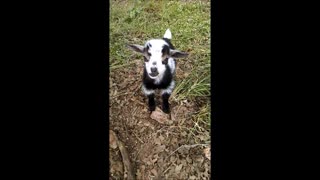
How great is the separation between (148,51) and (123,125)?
50 centimetres

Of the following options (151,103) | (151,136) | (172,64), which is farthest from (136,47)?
(151,136)

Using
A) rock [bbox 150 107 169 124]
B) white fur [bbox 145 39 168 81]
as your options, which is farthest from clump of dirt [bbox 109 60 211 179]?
white fur [bbox 145 39 168 81]

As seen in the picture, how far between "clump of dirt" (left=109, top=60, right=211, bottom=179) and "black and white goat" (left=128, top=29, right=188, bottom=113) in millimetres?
44

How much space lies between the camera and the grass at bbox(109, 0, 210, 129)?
2779 millimetres

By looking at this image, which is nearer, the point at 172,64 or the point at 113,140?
the point at 113,140

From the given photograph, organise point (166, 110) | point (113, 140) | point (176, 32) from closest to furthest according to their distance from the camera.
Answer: point (113, 140) → point (166, 110) → point (176, 32)

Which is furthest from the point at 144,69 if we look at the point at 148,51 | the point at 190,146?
the point at 190,146

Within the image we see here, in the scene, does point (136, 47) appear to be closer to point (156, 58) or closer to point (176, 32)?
point (156, 58)

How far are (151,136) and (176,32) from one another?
28.9 inches

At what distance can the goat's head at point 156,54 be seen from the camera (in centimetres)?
269

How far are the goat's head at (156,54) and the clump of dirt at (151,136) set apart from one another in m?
0.10

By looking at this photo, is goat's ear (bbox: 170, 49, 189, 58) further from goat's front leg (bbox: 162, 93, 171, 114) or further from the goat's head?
goat's front leg (bbox: 162, 93, 171, 114)

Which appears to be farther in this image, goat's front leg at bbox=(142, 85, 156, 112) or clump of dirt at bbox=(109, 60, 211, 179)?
Result: goat's front leg at bbox=(142, 85, 156, 112)

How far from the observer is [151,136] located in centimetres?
267
